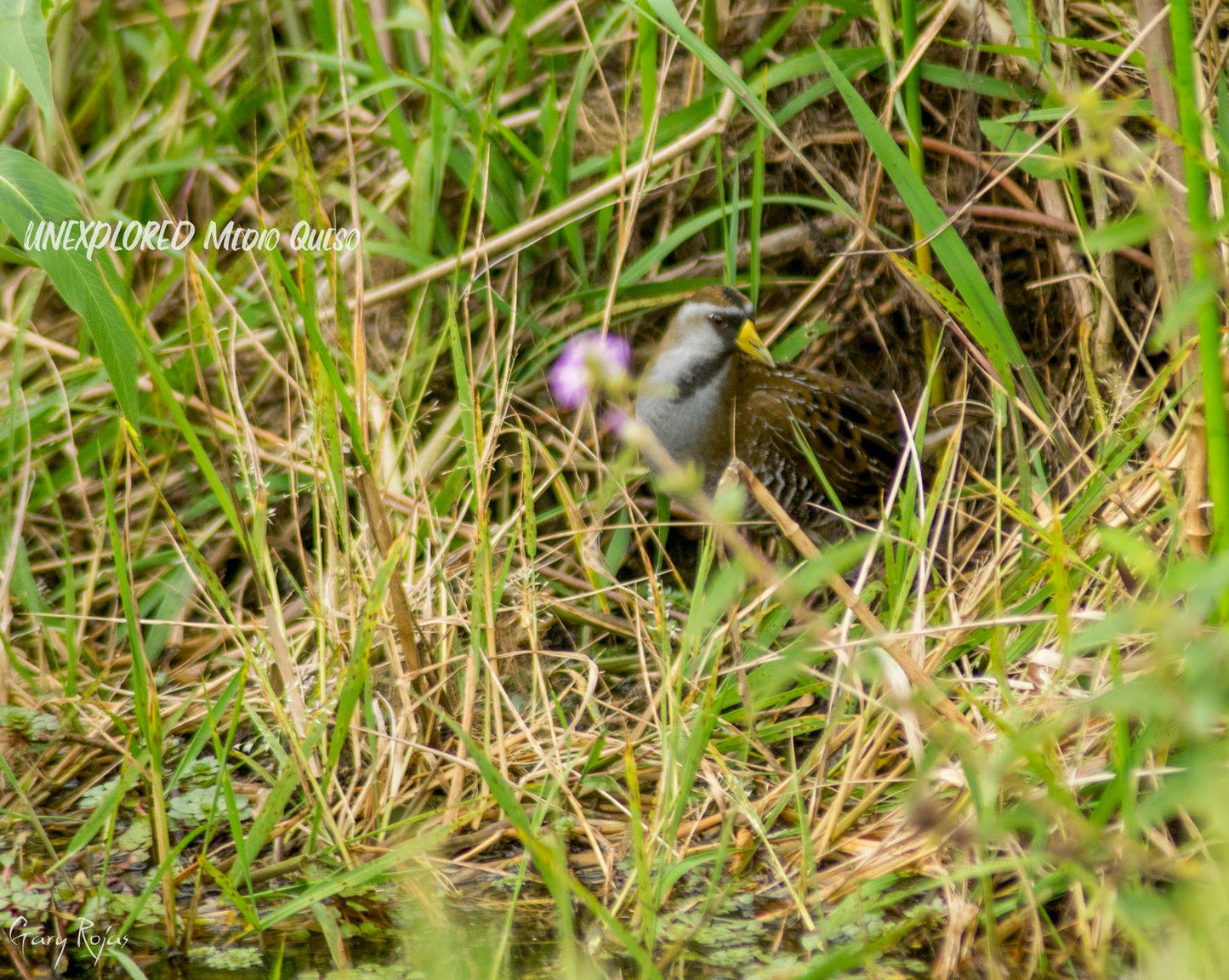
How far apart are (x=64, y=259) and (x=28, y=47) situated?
0.30m

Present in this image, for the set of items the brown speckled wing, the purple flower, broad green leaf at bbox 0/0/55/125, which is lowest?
the brown speckled wing

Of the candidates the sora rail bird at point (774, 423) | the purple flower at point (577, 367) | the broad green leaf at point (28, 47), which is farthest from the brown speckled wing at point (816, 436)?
the broad green leaf at point (28, 47)

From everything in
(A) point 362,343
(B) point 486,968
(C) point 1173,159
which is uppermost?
(C) point 1173,159

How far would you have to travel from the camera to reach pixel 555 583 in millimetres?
3256

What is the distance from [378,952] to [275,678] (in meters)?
0.77

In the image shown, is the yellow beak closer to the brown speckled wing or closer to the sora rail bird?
the sora rail bird

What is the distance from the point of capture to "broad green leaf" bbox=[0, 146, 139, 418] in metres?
1.93

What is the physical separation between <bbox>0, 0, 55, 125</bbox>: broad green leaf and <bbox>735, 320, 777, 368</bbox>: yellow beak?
1.85m

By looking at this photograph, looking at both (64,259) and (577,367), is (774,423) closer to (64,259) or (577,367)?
(577,367)

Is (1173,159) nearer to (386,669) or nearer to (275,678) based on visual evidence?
(386,669)

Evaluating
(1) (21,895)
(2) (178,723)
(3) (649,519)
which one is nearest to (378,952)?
(1) (21,895)

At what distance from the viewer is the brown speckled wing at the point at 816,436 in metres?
3.46

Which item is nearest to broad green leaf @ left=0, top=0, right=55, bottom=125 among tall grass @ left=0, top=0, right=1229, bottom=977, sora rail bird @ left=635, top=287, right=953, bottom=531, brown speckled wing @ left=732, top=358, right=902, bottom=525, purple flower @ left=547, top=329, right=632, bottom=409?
tall grass @ left=0, top=0, right=1229, bottom=977

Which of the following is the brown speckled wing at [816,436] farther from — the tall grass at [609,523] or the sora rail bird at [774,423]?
the tall grass at [609,523]
